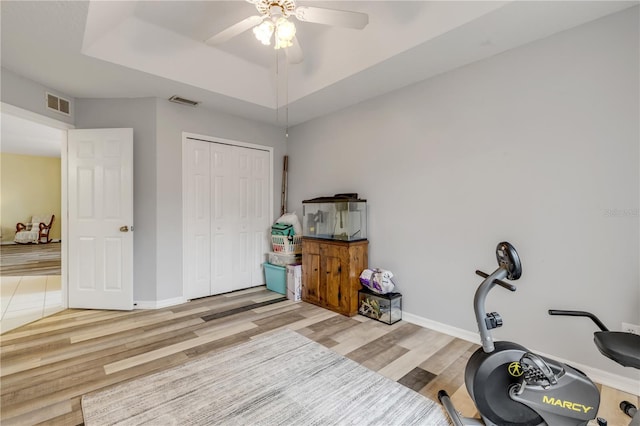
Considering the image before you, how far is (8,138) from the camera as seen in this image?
649cm

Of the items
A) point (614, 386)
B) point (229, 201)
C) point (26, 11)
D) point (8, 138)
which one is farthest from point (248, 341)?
point (8, 138)

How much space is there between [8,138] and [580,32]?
9901mm

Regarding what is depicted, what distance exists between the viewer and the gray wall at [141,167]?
334cm

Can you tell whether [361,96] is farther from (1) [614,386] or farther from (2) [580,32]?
(1) [614,386]

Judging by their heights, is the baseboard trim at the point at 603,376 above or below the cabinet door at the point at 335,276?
below

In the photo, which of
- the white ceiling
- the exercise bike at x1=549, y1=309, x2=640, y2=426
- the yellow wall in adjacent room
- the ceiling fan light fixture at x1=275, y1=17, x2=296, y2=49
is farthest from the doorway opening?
the exercise bike at x1=549, y1=309, x2=640, y2=426

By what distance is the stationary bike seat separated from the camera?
1239 mm

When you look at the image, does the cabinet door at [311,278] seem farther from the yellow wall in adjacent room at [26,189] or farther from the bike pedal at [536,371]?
the yellow wall in adjacent room at [26,189]

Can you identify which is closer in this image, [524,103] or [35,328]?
[524,103]

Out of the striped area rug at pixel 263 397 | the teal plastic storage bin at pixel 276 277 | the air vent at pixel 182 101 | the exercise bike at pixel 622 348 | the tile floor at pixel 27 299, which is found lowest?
the striped area rug at pixel 263 397

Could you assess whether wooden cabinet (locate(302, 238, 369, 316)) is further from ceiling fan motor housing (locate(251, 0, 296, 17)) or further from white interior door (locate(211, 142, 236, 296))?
ceiling fan motor housing (locate(251, 0, 296, 17))

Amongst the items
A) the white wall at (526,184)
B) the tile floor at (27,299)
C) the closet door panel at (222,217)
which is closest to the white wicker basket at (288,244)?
the closet door panel at (222,217)

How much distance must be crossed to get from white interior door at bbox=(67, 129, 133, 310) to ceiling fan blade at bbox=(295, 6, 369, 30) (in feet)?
8.17

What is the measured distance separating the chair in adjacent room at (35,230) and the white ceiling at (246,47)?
25.3 ft
